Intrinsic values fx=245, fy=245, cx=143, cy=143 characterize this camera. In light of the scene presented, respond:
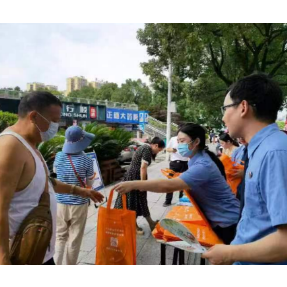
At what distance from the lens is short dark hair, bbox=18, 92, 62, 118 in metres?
1.54

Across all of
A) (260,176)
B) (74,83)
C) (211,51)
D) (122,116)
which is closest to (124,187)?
(260,176)

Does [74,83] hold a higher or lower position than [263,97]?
higher

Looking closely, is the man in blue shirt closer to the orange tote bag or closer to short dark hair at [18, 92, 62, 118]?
the orange tote bag

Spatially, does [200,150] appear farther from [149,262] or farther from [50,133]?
[149,262]

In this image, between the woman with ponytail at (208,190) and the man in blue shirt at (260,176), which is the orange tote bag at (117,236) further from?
the man in blue shirt at (260,176)

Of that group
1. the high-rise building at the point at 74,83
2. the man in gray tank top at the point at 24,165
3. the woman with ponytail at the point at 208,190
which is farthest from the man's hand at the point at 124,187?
the high-rise building at the point at 74,83

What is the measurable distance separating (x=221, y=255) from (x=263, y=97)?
719 millimetres

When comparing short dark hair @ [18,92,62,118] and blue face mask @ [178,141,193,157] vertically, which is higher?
short dark hair @ [18,92,62,118]

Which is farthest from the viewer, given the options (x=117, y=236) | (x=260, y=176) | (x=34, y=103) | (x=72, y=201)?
(x=72, y=201)

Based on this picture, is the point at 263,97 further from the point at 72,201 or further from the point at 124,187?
the point at 72,201

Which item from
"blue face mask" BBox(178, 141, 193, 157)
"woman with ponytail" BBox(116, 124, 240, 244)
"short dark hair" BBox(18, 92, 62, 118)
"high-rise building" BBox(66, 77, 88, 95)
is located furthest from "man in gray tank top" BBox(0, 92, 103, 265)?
"high-rise building" BBox(66, 77, 88, 95)

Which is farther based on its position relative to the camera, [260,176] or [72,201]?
[72,201]

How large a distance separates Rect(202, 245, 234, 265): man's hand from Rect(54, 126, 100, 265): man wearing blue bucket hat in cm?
183

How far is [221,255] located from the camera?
1062mm
